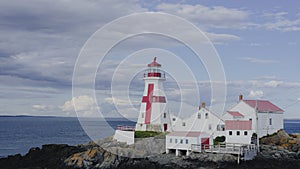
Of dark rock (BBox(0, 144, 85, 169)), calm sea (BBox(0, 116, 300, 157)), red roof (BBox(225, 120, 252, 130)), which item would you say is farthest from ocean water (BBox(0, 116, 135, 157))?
red roof (BBox(225, 120, 252, 130))

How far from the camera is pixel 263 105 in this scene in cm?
3366

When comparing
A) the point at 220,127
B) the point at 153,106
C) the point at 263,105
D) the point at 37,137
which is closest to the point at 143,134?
the point at 153,106

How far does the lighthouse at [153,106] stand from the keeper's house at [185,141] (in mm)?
3535

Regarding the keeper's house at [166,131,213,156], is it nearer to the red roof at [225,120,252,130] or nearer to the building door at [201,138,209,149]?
the building door at [201,138,209,149]

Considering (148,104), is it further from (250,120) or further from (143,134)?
(250,120)

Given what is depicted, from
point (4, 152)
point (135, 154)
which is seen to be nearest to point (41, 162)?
point (135, 154)

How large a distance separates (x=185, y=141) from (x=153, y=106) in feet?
17.7

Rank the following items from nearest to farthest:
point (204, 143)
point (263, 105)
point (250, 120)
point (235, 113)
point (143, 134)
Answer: point (204, 143)
point (143, 134)
point (250, 120)
point (235, 113)
point (263, 105)

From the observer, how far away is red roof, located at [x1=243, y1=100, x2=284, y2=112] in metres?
32.4

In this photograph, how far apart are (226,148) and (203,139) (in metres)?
2.23

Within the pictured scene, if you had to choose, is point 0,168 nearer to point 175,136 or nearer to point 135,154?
point 135,154

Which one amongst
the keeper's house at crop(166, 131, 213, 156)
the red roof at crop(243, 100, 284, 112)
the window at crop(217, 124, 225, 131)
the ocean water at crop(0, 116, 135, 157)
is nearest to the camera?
the keeper's house at crop(166, 131, 213, 156)

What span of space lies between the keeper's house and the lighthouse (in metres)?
3.54

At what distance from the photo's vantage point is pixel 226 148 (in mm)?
26016
